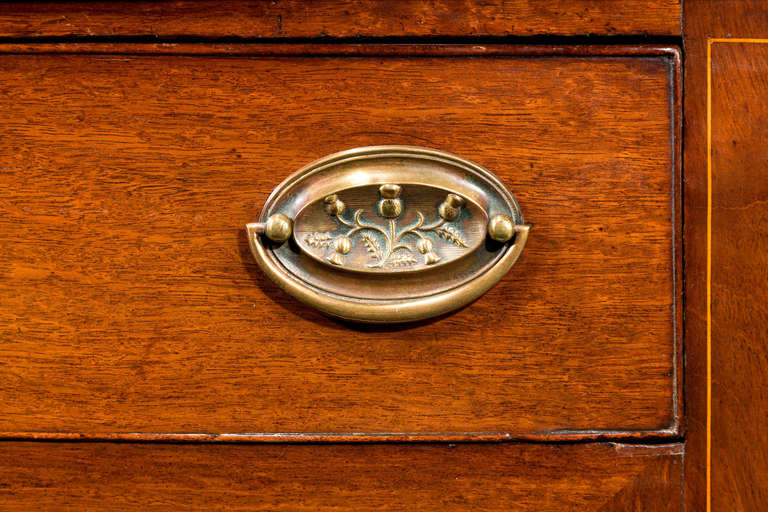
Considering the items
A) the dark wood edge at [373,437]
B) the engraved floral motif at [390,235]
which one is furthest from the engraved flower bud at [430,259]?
the dark wood edge at [373,437]

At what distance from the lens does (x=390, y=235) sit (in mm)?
327

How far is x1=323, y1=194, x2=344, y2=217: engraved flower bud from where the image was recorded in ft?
1.06

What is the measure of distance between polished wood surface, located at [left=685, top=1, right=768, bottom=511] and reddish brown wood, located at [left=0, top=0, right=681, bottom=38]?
40 mm

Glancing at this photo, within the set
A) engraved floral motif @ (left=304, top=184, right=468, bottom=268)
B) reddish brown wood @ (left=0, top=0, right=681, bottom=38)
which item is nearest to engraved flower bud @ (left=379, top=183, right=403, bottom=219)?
engraved floral motif @ (left=304, top=184, right=468, bottom=268)

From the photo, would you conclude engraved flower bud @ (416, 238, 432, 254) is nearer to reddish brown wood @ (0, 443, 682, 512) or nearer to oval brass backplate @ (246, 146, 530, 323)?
oval brass backplate @ (246, 146, 530, 323)

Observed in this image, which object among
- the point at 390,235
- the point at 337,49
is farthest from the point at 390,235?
the point at 337,49

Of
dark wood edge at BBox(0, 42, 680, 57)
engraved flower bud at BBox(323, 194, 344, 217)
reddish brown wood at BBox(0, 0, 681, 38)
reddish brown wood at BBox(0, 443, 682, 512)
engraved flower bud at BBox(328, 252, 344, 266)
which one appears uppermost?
reddish brown wood at BBox(0, 0, 681, 38)

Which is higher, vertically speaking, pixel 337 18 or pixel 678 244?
pixel 337 18

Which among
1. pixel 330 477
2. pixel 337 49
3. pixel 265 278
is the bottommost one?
pixel 330 477

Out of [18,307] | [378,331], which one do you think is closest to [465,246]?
[378,331]

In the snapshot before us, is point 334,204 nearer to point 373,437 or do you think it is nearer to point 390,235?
point 390,235

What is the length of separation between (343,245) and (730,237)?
244 millimetres

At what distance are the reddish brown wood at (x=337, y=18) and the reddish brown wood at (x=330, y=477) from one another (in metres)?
0.27

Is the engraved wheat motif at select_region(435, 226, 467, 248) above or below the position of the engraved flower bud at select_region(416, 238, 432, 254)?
above
